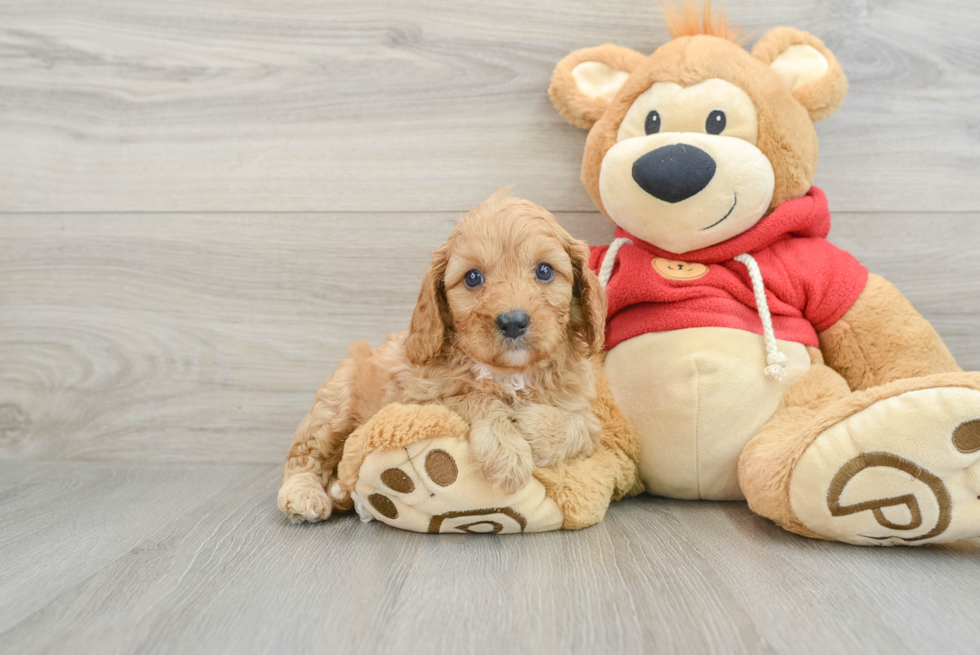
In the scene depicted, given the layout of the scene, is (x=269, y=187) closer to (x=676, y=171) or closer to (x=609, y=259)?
(x=609, y=259)

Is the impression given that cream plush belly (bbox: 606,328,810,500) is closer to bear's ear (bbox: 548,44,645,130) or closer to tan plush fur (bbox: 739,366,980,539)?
tan plush fur (bbox: 739,366,980,539)

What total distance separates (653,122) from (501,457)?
76cm

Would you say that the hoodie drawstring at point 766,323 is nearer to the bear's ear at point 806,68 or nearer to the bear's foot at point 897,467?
the bear's foot at point 897,467

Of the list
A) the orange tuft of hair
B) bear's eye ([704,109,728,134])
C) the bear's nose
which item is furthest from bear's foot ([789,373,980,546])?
the orange tuft of hair

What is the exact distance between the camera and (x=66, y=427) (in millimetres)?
1836

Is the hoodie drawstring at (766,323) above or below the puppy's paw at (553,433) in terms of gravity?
above

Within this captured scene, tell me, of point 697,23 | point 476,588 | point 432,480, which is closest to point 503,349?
point 432,480

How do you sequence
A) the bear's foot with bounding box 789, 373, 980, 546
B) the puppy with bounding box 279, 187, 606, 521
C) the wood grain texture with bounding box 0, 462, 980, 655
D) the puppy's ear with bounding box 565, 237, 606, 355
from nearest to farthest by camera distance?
1. the wood grain texture with bounding box 0, 462, 980, 655
2. the bear's foot with bounding box 789, 373, 980, 546
3. the puppy with bounding box 279, 187, 606, 521
4. the puppy's ear with bounding box 565, 237, 606, 355

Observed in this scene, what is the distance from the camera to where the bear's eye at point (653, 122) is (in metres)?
1.37

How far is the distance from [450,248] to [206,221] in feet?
2.89

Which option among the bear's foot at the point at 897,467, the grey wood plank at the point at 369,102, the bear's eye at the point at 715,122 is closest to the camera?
the bear's foot at the point at 897,467

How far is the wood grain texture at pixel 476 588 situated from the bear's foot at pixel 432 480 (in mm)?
39

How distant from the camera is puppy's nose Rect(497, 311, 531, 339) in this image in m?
1.09

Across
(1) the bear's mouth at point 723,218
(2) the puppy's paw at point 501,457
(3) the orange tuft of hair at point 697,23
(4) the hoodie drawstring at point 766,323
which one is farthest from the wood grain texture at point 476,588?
(3) the orange tuft of hair at point 697,23
